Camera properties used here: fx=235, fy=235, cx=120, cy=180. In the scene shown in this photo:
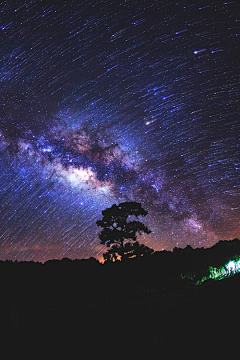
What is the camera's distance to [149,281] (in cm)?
1125

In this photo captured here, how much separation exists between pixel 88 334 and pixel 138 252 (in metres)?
12.2

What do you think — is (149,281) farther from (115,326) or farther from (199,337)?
(199,337)

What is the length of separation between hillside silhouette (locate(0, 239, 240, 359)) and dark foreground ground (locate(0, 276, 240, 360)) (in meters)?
0.02

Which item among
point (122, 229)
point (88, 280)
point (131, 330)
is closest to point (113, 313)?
point (131, 330)

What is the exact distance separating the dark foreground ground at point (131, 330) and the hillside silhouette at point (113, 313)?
2 cm

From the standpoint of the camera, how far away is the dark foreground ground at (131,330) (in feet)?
18.5

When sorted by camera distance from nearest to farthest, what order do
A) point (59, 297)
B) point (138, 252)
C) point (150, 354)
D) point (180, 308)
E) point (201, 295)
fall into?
point (150, 354)
point (180, 308)
point (201, 295)
point (59, 297)
point (138, 252)

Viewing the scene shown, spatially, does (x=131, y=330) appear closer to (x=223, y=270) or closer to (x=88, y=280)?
(x=88, y=280)

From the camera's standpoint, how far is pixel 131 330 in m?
6.94

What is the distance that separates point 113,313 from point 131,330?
4.80ft

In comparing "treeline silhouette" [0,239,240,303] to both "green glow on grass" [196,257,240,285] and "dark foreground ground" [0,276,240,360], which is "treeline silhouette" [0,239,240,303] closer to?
"dark foreground ground" [0,276,240,360]

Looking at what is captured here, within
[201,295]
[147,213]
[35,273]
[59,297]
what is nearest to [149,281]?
[201,295]

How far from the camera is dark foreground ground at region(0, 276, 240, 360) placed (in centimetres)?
565

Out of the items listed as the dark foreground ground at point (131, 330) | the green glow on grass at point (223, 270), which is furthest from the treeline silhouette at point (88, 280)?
the green glow on grass at point (223, 270)
